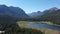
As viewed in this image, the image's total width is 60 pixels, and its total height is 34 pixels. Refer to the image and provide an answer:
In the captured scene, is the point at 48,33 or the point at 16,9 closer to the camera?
the point at 48,33

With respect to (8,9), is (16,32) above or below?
below

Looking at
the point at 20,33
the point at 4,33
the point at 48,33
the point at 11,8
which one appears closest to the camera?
the point at 4,33

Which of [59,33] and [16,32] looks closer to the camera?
[16,32]

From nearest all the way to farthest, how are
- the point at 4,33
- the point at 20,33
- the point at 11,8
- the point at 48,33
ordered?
the point at 4,33, the point at 20,33, the point at 48,33, the point at 11,8

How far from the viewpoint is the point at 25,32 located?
913 inches

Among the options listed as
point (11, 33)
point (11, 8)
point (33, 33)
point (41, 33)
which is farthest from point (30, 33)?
point (11, 8)

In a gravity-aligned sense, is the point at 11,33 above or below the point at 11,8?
below

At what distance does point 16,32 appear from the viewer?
2244cm

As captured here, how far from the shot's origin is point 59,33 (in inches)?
975

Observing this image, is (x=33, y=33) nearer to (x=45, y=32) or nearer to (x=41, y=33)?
(x=41, y=33)

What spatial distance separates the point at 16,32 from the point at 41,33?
4768mm

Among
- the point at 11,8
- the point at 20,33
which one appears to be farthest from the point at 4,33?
the point at 11,8

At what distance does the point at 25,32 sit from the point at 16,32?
70.8 inches

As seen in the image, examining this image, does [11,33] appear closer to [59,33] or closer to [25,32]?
[25,32]
